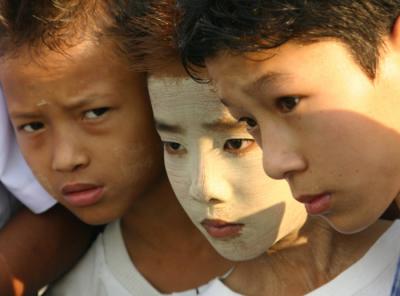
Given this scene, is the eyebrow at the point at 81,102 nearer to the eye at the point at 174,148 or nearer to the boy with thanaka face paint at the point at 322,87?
the eye at the point at 174,148

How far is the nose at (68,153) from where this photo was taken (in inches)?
54.1

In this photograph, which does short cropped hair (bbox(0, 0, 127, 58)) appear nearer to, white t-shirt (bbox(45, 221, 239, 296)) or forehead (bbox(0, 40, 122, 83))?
forehead (bbox(0, 40, 122, 83))

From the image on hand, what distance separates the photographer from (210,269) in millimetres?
1506

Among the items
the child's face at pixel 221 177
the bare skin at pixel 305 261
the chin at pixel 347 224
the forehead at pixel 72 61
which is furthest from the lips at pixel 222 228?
the forehead at pixel 72 61

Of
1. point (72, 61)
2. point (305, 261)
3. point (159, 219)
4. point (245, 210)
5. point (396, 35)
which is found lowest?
point (159, 219)

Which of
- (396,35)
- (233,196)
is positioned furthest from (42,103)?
(396,35)

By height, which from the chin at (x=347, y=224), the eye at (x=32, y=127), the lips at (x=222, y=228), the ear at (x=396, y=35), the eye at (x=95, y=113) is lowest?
the lips at (x=222, y=228)

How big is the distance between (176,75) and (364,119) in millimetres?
352

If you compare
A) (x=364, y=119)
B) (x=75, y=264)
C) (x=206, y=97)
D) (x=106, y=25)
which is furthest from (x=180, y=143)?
(x=75, y=264)

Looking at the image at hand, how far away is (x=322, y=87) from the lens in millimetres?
988

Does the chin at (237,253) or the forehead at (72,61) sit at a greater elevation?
the forehead at (72,61)

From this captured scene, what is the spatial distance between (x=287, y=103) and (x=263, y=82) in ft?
→ 0.13

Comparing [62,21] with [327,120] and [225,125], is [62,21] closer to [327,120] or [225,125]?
[225,125]

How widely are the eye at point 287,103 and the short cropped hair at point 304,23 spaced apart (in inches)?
2.6
